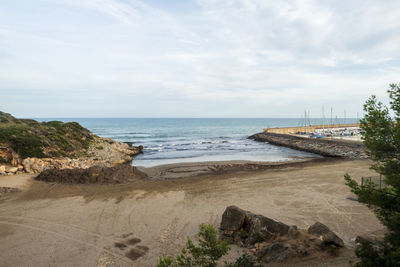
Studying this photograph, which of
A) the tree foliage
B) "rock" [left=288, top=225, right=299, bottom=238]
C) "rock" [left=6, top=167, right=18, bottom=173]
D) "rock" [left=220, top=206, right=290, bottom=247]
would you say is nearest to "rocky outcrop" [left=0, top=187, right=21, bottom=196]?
"rock" [left=6, top=167, right=18, bottom=173]

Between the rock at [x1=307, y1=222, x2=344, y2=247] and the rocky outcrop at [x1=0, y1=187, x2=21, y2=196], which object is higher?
the rock at [x1=307, y1=222, x2=344, y2=247]

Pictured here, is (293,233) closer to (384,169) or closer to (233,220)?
(233,220)

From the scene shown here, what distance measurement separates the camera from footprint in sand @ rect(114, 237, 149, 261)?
837 centimetres

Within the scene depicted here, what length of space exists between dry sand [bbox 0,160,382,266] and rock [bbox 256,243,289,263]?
1.99 feet

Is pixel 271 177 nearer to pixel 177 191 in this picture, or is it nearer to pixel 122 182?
pixel 177 191

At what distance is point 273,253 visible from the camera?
22.8 ft

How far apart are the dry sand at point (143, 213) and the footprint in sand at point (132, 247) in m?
0.04

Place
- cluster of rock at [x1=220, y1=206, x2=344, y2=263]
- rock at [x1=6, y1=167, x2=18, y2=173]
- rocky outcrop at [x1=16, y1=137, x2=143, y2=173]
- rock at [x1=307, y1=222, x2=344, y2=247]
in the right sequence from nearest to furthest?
1. cluster of rock at [x1=220, y1=206, x2=344, y2=263]
2. rock at [x1=307, y1=222, x2=344, y2=247]
3. rock at [x1=6, y1=167, x2=18, y2=173]
4. rocky outcrop at [x1=16, y1=137, x2=143, y2=173]

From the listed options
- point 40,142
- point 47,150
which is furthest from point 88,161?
point 40,142

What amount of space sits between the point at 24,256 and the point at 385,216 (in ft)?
38.3

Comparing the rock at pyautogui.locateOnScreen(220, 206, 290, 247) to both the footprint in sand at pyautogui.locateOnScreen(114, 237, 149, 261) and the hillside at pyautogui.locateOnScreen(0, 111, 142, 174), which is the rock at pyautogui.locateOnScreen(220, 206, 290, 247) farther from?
the hillside at pyautogui.locateOnScreen(0, 111, 142, 174)

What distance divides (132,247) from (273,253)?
17.5ft

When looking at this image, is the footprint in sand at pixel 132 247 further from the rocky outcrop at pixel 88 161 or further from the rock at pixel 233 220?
the rocky outcrop at pixel 88 161

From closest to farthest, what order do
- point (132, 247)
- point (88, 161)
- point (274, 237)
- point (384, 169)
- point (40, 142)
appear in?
point (384, 169) → point (274, 237) → point (132, 247) → point (40, 142) → point (88, 161)
